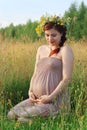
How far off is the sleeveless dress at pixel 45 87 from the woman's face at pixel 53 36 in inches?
7.5

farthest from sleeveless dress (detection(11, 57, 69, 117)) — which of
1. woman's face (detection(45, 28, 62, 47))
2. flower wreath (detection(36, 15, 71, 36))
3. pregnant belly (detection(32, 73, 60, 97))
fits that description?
flower wreath (detection(36, 15, 71, 36))

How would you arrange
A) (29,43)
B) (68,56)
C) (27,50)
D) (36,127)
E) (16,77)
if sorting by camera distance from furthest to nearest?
(29,43)
(27,50)
(16,77)
(68,56)
(36,127)

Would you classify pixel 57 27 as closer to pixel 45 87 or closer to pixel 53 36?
pixel 53 36

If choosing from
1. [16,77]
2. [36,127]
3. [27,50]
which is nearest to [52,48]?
[36,127]

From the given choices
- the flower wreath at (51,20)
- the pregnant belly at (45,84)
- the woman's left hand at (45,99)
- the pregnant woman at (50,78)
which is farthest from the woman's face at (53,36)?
the woman's left hand at (45,99)

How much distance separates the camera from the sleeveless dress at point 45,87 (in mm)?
4754

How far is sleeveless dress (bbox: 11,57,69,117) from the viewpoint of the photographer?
4.75 m

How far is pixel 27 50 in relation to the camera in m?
8.78

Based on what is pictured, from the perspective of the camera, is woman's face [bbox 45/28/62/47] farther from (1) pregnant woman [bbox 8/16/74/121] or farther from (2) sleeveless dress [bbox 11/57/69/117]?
(2) sleeveless dress [bbox 11/57/69/117]

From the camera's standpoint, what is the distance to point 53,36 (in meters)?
4.88

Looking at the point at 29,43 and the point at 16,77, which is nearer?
the point at 16,77

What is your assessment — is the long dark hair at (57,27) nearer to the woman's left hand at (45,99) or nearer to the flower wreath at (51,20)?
the flower wreath at (51,20)

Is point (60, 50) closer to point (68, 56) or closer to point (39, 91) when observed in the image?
point (68, 56)

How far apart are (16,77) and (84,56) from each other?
8.00 ft
